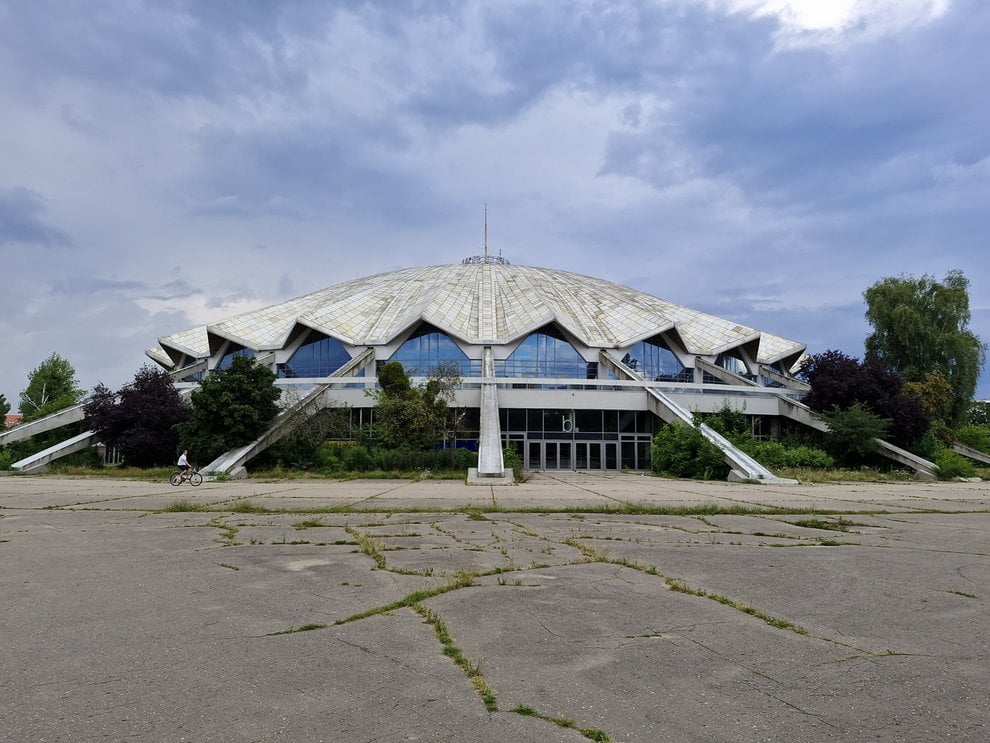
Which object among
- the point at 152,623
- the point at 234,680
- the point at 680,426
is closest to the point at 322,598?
the point at 152,623

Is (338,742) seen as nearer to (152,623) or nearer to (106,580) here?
(152,623)

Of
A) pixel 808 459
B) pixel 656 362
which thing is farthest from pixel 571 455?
pixel 656 362

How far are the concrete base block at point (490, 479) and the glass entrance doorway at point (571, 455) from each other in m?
10.1

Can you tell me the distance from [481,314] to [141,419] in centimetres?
2061

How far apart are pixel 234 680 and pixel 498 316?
3936 cm

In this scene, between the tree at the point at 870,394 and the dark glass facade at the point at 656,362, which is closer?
the tree at the point at 870,394

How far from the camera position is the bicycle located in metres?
21.8

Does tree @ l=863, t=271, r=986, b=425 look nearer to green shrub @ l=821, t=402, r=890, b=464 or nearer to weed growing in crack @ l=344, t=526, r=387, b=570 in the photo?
green shrub @ l=821, t=402, r=890, b=464

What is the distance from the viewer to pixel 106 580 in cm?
607

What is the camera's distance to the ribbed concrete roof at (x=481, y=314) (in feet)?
134

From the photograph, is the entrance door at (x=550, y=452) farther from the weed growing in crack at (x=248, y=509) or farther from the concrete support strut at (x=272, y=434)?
the weed growing in crack at (x=248, y=509)

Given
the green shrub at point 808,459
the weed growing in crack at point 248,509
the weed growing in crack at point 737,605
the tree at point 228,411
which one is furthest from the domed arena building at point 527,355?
the weed growing in crack at point 737,605

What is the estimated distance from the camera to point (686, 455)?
2681cm

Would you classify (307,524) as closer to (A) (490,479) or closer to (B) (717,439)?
(A) (490,479)
